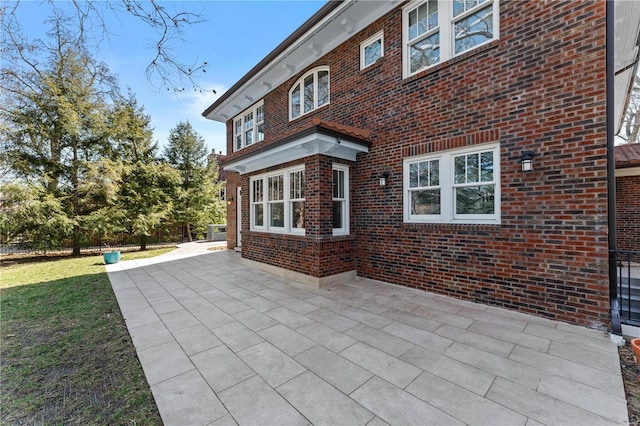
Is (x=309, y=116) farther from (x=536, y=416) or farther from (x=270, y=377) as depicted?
(x=536, y=416)

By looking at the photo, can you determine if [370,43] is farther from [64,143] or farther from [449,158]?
[64,143]

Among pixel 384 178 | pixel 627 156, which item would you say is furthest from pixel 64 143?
pixel 627 156

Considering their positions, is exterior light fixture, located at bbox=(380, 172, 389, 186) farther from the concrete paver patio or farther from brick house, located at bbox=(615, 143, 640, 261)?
brick house, located at bbox=(615, 143, 640, 261)

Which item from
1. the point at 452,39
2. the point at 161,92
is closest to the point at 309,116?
the point at 452,39

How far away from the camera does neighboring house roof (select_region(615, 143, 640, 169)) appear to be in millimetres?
6930

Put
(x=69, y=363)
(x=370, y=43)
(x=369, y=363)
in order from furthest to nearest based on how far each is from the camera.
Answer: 1. (x=370, y=43)
2. (x=69, y=363)
3. (x=369, y=363)

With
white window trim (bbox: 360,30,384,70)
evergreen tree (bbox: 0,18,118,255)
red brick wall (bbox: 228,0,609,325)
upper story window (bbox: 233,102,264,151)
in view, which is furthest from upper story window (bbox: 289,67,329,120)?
evergreen tree (bbox: 0,18,118,255)

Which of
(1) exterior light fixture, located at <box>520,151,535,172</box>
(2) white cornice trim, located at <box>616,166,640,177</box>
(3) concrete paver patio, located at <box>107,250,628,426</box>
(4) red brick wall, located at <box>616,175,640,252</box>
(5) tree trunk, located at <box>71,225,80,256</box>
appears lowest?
(3) concrete paver patio, located at <box>107,250,628,426</box>

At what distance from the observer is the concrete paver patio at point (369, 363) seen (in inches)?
85.2

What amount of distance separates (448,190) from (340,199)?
8.20 feet

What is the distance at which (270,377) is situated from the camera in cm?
267

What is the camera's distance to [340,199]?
655cm

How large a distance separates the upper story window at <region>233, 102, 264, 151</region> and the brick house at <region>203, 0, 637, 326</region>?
2480mm

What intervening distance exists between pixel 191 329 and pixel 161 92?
3.31m
